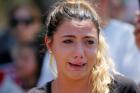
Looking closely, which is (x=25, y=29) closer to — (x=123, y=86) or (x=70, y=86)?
(x=70, y=86)

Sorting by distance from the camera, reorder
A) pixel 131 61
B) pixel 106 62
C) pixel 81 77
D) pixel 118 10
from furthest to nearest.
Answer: pixel 118 10 < pixel 131 61 < pixel 106 62 < pixel 81 77

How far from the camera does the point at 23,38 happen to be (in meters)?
8.34

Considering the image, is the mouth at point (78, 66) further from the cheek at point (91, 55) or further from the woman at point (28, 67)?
the woman at point (28, 67)

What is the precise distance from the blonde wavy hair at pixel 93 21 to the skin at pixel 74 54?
2.2 inches

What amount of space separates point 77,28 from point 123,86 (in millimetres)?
526

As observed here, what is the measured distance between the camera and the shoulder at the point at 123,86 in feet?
14.5

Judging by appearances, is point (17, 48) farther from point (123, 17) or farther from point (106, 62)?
point (106, 62)

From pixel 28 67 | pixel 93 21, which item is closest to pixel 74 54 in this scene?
pixel 93 21

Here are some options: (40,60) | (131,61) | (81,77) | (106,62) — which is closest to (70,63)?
(81,77)

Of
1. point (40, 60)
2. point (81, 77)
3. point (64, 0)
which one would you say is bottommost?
point (40, 60)

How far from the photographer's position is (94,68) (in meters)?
4.62

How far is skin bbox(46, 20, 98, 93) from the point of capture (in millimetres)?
4426

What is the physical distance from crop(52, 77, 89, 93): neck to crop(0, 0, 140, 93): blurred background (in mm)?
2412

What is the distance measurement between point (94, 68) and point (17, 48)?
3.76 m
